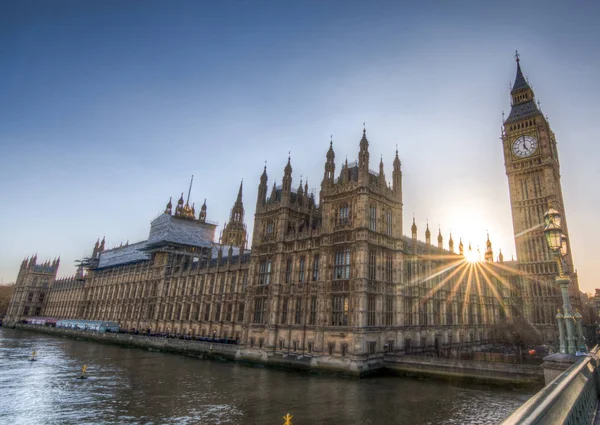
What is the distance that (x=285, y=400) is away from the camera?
26.5m

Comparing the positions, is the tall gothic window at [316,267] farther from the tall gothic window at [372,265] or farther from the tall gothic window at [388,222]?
the tall gothic window at [388,222]

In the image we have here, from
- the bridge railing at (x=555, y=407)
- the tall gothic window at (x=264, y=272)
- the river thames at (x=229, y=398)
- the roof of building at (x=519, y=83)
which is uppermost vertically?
the roof of building at (x=519, y=83)

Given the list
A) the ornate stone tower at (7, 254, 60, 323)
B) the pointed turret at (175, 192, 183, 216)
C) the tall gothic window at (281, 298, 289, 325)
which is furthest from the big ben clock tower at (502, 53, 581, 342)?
the ornate stone tower at (7, 254, 60, 323)

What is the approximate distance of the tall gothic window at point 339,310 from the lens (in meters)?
40.2

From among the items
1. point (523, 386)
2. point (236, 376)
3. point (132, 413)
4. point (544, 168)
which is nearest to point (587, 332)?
point (544, 168)

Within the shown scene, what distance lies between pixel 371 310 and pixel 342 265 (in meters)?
6.03

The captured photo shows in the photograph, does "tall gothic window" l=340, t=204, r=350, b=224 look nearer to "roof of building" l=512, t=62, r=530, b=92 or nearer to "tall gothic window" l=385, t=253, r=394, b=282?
"tall gothic window" l=385, t=253, r=394, b=282

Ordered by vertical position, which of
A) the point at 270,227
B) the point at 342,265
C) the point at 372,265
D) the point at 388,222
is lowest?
the point at 342,265

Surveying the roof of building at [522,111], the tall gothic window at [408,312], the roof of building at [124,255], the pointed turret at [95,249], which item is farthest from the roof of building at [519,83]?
the pointed turret at [95,249]

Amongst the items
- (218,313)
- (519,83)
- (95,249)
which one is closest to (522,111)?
(519,83)

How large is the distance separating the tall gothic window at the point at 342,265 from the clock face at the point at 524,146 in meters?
62.3

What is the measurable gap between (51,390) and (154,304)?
57953 millimetres

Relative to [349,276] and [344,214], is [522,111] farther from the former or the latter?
[349,276]

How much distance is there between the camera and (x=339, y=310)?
4075 cm
